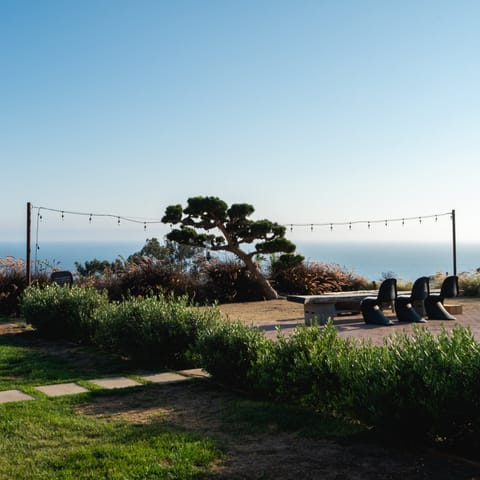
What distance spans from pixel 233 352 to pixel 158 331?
1738mm

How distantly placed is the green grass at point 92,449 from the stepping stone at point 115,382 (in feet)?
4.18

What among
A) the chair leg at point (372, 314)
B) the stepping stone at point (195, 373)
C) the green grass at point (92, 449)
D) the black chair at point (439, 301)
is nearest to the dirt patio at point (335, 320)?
the chair leg at point (372, 314)

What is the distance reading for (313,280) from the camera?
766 inches

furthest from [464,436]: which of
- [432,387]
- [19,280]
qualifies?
[19,280]

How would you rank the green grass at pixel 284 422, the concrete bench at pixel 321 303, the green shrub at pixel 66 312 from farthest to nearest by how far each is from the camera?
the concrete bench at pixel 321 303 < the green shrub at pixel 66 312 < the green grass at pixel 284 422

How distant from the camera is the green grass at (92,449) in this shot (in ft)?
12.6

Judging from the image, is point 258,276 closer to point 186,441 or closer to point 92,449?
point 186,441

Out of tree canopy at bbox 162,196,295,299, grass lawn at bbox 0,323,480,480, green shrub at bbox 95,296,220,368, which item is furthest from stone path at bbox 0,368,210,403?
tree canopy at bbox 162,196,295,299

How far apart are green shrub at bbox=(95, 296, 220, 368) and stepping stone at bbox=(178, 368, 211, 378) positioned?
0.67 feet

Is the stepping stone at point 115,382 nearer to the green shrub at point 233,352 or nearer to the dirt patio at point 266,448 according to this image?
the dirt patio at point 266,448

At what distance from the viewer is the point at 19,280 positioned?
15148 millimetres

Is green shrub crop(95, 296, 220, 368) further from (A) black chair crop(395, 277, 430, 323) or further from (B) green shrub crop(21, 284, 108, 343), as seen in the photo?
(A) black chair crop(395, 277, 430, 323)

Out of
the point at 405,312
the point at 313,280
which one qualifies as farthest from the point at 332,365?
the point at 313,280

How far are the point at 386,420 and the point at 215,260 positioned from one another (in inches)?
580
